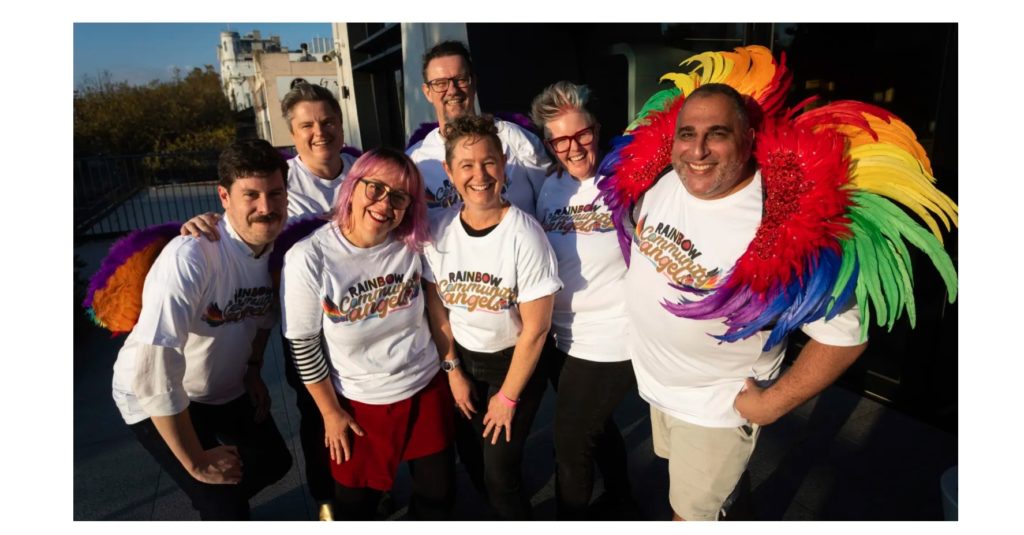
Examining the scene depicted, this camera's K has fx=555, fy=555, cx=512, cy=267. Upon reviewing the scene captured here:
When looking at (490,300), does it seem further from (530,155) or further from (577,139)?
(530,155)

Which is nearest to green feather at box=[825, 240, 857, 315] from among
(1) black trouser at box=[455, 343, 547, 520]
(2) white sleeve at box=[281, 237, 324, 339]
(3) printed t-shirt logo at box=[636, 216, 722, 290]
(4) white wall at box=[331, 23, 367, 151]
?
(3) printed t-shirt logo at box=[636, 216, 722, 290]

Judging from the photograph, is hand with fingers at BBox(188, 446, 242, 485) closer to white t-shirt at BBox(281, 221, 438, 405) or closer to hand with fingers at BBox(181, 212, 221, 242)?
white t-shirt at BBox(281, 221, 438, 405)

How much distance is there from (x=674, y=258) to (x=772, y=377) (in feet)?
1.93

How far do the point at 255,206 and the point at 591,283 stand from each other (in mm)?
1339

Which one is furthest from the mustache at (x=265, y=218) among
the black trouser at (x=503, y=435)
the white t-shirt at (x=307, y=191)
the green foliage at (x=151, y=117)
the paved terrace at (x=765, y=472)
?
the green foliage at (x=151, y=117)

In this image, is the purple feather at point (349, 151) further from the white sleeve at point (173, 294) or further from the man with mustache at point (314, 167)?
the white sleeve at point (173, 294)

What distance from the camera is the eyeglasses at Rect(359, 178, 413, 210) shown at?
205cm

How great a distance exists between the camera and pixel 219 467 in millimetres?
2186

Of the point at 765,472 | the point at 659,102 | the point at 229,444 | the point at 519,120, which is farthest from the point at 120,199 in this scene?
the point at 765,472

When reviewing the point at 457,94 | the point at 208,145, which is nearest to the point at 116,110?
the point at 208,145

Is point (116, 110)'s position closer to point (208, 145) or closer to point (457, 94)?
point (208, 145)

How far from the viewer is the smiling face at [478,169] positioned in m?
2.07

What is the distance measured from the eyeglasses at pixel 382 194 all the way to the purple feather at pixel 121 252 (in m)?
0.79

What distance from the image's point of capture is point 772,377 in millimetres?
2020
